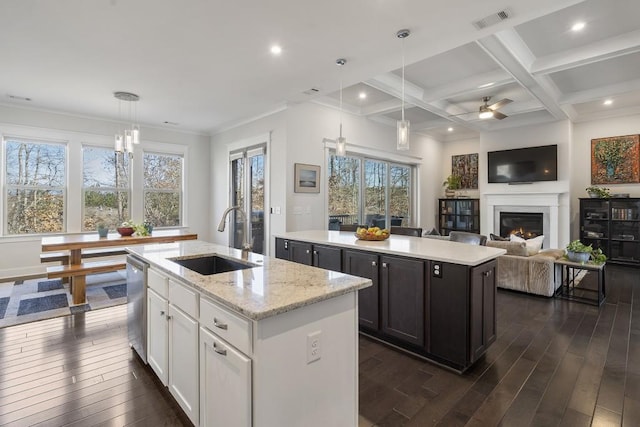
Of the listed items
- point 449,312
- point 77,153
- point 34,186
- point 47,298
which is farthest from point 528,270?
point 34,186

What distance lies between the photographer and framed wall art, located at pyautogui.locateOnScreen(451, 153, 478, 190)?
27.7 ft

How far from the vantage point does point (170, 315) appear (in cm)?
198

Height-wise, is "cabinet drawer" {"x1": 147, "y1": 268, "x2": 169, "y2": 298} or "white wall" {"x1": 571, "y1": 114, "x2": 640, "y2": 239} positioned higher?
"white wall" {"x1": 571, "y1": 114, "x2": 640, "y2": 239}

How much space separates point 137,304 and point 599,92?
6971 mm

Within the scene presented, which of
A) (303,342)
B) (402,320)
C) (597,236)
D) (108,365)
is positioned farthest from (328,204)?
(597,236)

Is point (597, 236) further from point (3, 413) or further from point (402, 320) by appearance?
point (3, 413)

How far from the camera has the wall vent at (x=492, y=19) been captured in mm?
2641

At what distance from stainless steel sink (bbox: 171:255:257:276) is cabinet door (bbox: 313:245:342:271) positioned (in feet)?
3.88

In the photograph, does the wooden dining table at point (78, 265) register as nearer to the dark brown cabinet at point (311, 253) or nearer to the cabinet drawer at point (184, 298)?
the dark brown cabinet at point (311, 253)

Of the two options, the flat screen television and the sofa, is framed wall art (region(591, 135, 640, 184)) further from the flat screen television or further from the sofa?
the sofa

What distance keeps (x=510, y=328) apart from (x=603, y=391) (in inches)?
42.4

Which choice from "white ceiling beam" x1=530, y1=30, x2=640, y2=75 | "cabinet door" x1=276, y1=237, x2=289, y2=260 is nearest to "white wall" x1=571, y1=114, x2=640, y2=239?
"white ceiling beam" x1=530, y1=30, x2=640, y2=75

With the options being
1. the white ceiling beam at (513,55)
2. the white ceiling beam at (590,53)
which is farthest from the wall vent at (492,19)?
the white ceiling beam at (590,53)

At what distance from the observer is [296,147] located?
518 centimetres
